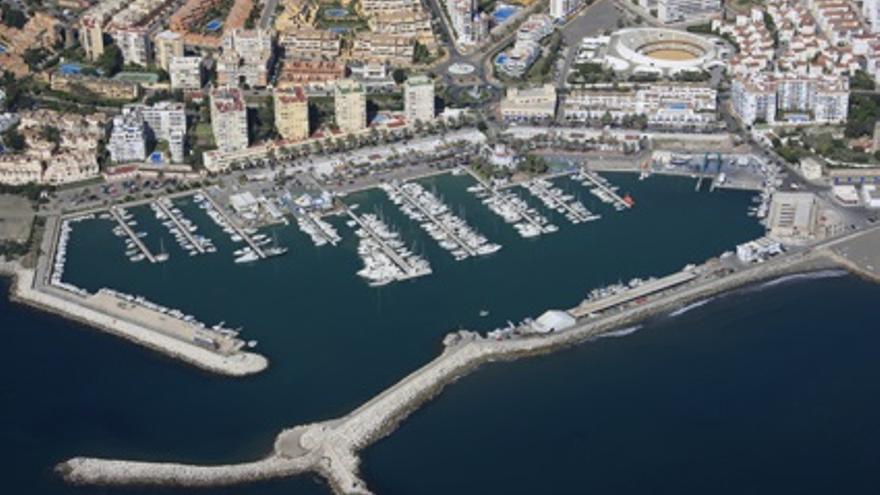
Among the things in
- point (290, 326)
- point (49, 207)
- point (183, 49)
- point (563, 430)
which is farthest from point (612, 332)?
point (183, 49)

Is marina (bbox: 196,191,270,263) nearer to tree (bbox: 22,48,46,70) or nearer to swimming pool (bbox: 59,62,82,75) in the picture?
swimming pool (bbox: 59,62,82,75)

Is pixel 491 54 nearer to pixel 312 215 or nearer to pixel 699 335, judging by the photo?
pixel 312 215

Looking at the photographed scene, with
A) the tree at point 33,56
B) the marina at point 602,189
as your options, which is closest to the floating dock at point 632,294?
the marina at point 602,189

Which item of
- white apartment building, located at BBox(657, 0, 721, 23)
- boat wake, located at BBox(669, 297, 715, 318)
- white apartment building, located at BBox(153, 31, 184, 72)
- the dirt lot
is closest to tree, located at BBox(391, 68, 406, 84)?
white apartment building, located at BBox(153, 31, 184, 72)

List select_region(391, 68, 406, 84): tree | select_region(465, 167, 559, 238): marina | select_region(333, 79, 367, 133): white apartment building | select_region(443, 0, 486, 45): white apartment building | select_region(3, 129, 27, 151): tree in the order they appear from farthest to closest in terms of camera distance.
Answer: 1. select_region(443, 0, 486, 45): white apartment building
2. select_region(391, 68, 406, 84): tree
3. select_region(333, 79, 367, 133): white apartment building
4. select_region(3, 129, 27, 151): tree
5. select_region(465, 167, 559, 238): marina

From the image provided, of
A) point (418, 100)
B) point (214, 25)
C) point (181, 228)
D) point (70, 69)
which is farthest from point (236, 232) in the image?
point (214, 25)

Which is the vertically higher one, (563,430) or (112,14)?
(112,14)
